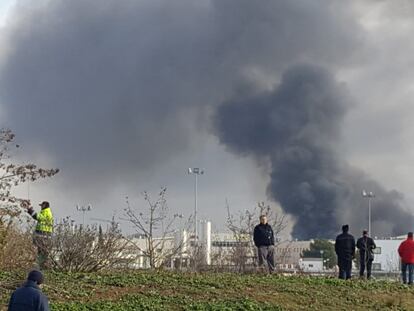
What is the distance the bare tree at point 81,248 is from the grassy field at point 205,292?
41.1 inches

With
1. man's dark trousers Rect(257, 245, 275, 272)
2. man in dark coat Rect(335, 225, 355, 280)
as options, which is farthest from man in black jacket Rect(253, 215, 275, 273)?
man in dark coat Rect(335, 225, 355, 280)

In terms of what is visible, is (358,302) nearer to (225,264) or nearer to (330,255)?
(225,264)

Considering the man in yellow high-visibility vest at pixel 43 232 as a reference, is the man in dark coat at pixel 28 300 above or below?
below

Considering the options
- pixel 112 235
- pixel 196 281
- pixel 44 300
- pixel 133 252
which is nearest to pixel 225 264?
pixel 133 252

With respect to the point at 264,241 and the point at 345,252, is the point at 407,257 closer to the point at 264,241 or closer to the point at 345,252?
the point at 345,252

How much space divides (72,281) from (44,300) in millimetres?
6692

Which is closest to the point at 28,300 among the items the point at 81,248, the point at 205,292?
the point at 205,292

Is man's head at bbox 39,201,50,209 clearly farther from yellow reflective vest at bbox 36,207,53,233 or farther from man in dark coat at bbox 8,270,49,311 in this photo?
man in dark coat at bbox 8,270,49,311

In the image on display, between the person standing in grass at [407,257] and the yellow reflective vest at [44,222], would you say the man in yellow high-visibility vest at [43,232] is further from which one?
A: the person standing in grass at [407,257]

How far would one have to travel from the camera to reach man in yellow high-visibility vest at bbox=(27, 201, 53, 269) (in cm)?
1925

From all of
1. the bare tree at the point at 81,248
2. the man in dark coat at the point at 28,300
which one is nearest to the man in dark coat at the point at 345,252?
the bare tree at the point at 81,248

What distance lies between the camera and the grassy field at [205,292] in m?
15.2

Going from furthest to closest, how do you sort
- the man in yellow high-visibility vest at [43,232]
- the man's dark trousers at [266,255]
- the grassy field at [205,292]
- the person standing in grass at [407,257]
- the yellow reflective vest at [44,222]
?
the person standing in grass at [407,257], the man's dark trousers at [266,255], the yellow reflective vest at [44,222], the man in yellow high-visibility vest at [43,232], the grassy field at [205,292]

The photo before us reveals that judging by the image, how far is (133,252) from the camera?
22.1 m
